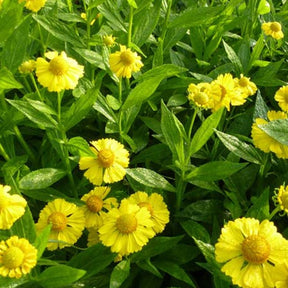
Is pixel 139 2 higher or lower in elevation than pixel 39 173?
higher

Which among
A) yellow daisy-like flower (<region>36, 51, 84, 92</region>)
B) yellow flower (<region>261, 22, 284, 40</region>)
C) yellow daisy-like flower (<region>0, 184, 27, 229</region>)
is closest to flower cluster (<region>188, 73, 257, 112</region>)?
yellow daisy-like flower (<region>36, 51, 84, 92</region>)

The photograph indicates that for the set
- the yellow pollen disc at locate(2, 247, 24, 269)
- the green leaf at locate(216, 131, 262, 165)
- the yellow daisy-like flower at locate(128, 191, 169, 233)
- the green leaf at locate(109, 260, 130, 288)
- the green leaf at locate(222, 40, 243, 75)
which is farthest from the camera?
the green leaf at locate(222, 40, 243, 75)

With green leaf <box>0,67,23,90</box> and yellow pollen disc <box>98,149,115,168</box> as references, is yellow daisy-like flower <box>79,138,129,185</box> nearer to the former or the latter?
yellow pollen disc <box>98,149,115,168</box>

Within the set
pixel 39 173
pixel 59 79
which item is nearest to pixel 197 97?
pixel 59 79

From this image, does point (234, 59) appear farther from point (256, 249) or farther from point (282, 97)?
point (256, 249)

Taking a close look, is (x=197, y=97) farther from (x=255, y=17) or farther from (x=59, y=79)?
(x=255, y=17)

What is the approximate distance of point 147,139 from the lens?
154 centimetres

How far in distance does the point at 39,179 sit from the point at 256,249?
604 mm

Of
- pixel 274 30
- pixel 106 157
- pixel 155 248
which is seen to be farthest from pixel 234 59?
pixel 155 248

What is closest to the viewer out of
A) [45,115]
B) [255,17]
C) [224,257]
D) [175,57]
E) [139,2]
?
[224,257]

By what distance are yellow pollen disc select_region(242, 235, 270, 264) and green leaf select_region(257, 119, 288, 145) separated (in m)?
0.28

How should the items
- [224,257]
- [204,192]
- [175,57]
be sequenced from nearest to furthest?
[224,257]
[204,192]
[175,57]

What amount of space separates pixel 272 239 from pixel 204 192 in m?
0.45

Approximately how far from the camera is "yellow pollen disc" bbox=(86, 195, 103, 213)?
3.89 feet
